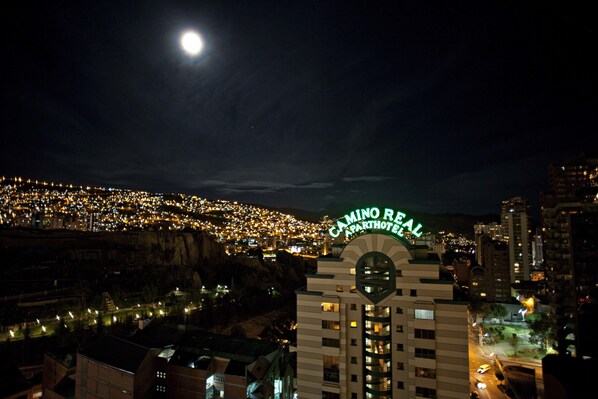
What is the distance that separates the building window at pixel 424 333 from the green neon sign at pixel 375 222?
5317 millimetres

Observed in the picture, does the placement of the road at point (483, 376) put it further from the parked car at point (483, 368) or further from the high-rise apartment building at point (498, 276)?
the high-rise apartment building at point (498, 276)

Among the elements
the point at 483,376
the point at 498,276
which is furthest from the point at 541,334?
the point at 498,276

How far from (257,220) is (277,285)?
10941cm

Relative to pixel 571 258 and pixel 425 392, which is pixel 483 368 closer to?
pixel 571 258

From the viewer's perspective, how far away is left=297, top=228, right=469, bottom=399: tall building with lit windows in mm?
17266

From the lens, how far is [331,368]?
61.6 feet

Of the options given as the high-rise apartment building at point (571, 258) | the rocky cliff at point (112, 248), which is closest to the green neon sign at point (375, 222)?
the high-rise apartment building at point (571, 258)

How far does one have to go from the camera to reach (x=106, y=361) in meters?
22.4

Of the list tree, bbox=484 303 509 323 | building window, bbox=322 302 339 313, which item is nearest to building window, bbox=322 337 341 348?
building window, bbox=322 302 339 313

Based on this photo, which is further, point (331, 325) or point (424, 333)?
point (331, 325)

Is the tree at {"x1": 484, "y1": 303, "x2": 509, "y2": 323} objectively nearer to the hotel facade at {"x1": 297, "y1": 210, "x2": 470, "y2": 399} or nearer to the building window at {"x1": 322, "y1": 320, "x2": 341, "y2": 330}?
the hotel facade at {"x1": 297, "y1": 210, "x2": 470, "y2": 399}

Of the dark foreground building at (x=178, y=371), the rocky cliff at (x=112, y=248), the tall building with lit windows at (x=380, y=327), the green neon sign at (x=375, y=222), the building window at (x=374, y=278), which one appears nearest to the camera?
the tall building with lit windows at (x=380, y=327)

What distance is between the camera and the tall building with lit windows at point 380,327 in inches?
680

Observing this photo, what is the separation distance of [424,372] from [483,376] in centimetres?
1990
